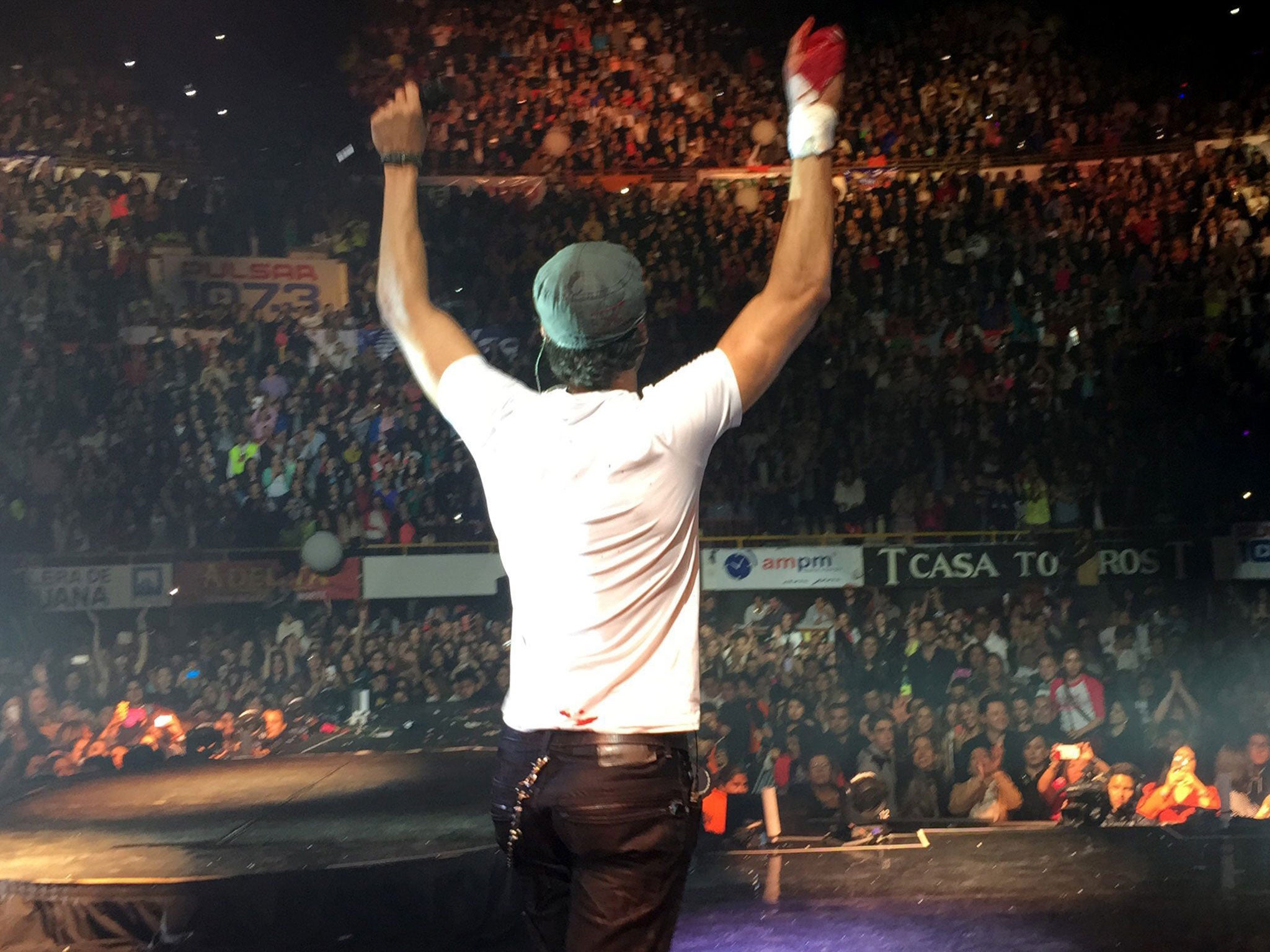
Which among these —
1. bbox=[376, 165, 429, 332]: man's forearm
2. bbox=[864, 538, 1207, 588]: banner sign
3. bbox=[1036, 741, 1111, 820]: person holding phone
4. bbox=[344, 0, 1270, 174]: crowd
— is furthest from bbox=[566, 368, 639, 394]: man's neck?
bbox=[864, 538, 1207, 588]: banner sign

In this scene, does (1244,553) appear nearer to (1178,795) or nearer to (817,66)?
(1178,795)

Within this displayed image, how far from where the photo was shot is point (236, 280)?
5.76m

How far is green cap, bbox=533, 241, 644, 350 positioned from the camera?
4.00ft

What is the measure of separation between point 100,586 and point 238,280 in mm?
1685

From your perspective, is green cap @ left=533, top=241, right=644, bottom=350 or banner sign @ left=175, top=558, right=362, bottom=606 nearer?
green cap @ left=533, top=241, right=644, bottom=350

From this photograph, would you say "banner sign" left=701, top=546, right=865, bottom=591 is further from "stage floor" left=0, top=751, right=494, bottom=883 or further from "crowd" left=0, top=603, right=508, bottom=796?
"stage floor" left=0, top=751, right=494, bottom=883

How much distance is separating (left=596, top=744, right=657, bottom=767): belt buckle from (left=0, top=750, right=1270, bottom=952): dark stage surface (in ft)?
8.01

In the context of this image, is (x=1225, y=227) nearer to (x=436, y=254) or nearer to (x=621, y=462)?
(x=436, y=254)

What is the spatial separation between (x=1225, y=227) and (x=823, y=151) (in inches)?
211

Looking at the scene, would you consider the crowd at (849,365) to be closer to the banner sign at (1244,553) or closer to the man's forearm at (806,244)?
the banner sign at (1244,553)

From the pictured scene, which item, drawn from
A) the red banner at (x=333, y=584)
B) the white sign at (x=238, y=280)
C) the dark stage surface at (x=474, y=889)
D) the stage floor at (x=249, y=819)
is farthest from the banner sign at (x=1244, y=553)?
the white sign at (x=238, y=280)

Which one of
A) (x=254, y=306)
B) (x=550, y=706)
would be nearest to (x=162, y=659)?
(x=254, y=306)

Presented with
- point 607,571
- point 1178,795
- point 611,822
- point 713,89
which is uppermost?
point 713,89


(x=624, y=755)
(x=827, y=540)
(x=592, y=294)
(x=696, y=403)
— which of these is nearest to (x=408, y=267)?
(x=592, y=294)
